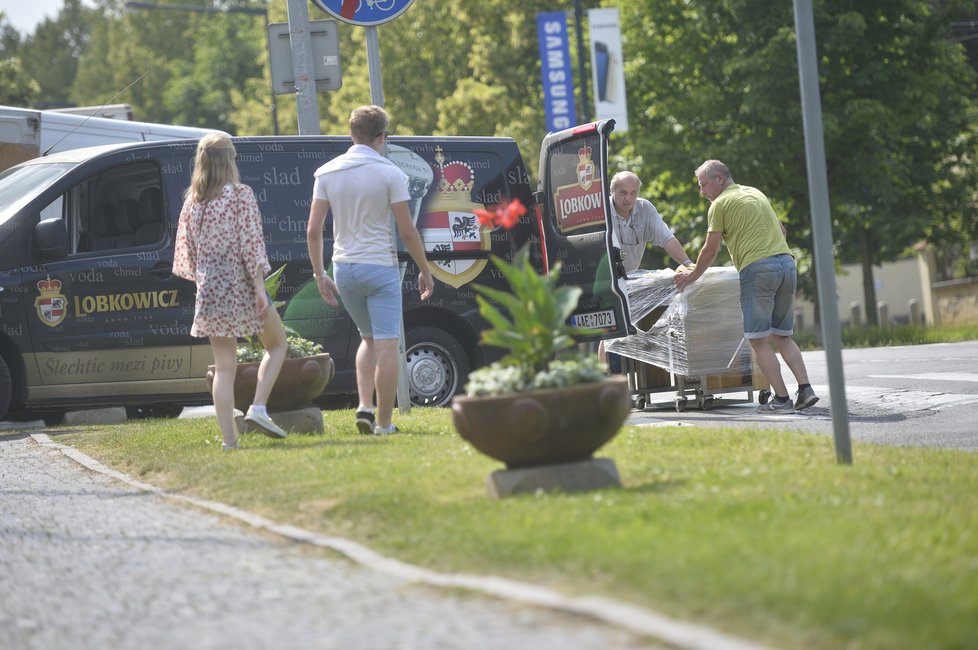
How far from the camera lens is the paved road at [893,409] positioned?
9.36 metres

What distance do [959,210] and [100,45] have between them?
66.0 m

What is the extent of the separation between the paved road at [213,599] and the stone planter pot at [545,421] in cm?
96

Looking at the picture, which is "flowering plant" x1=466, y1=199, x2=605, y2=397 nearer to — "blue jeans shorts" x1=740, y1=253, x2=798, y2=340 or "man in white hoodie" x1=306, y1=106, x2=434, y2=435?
"man in white hoodie" x1=306, y1=106, x2=434, y2=435

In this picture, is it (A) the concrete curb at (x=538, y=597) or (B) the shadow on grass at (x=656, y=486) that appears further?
(B) the shadow on grass at (x=656, y=486)

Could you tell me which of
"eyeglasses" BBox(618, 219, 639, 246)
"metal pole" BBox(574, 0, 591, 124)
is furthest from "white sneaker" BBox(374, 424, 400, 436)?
"metal pole" BBox(574, 0, 591, 124)

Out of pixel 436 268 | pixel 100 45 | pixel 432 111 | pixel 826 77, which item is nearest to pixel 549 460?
pixel 436 268

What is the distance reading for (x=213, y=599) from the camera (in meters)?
5.15

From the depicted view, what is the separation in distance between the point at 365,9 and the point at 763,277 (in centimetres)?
348

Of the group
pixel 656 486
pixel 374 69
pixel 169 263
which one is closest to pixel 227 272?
pixel 374 69

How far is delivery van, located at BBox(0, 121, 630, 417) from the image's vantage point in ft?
40.2

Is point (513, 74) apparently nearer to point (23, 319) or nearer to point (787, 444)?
point (23, 319)

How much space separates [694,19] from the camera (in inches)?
1256

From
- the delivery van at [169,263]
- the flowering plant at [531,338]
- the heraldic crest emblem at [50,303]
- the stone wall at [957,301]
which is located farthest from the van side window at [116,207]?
the stone wall at [957,301]

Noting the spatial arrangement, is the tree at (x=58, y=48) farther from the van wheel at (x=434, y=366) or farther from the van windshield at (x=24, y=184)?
the van wheel at (x=434, y=366)
